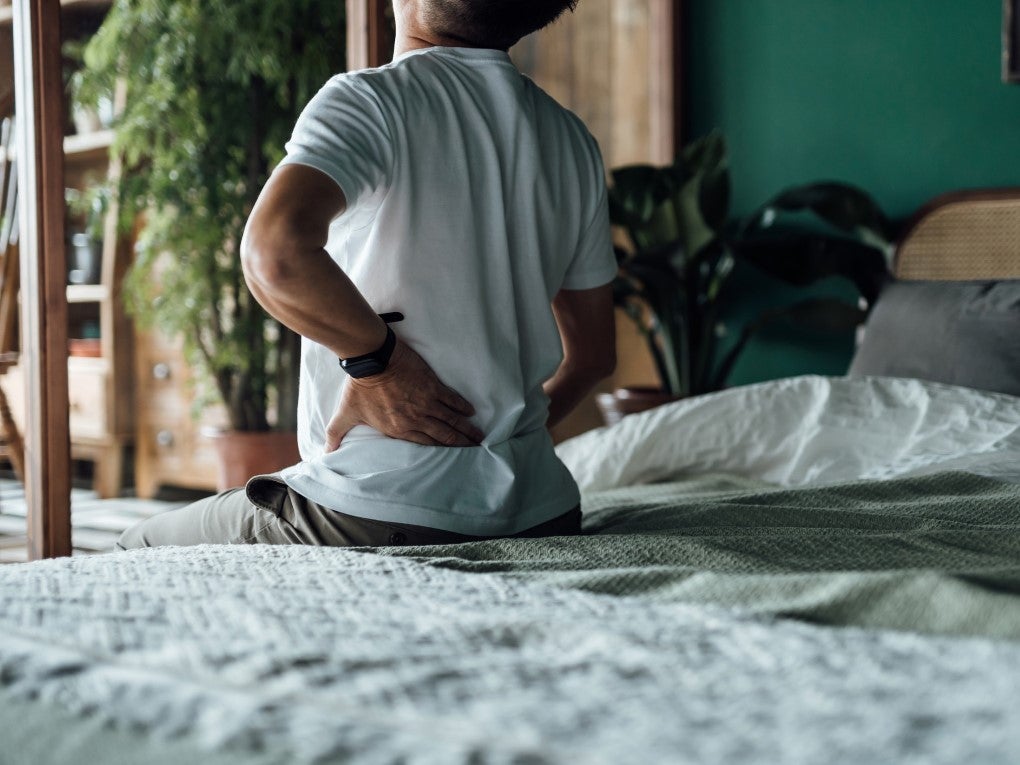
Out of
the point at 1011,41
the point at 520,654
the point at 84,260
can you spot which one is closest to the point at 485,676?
the point at 520,654

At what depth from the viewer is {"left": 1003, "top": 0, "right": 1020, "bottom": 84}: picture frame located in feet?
9.07

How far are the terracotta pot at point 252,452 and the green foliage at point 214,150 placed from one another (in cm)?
11

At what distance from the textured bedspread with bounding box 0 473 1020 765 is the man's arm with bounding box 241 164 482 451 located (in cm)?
18

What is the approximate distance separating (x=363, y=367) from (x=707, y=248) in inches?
81.1

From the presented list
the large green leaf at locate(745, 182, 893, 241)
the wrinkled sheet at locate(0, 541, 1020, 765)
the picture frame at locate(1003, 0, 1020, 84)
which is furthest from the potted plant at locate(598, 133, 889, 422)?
the wrinkled sheet at locate(0, 541, 1020, 765)

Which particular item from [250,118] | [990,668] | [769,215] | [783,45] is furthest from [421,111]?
[783,45]

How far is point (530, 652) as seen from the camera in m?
0.69

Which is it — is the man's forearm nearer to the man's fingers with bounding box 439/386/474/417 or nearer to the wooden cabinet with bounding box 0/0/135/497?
the man's fingers with bounding box 439/386/474/417

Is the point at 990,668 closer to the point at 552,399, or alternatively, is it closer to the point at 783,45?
the point at 552,399

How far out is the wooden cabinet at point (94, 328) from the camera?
2104 millimetres

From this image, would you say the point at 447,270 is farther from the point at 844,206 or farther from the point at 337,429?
Answer: the point at 844,206

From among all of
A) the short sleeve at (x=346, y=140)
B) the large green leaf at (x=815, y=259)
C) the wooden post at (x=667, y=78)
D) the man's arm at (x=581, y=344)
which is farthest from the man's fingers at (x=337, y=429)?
the wooden post at (x=667, y=78)

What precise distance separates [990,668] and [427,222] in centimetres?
75

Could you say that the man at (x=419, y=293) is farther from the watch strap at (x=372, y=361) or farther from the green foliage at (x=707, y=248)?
the green foliage at (x=707, y=248)
